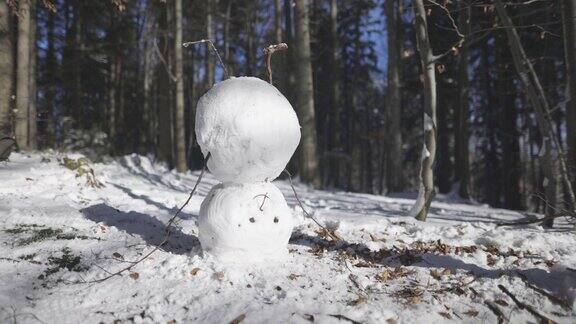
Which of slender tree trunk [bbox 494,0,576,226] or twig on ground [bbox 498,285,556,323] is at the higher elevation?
slender tree trunk [bbox 494,0,576,226]

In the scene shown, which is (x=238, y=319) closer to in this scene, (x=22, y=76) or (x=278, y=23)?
(x=22, y=76)

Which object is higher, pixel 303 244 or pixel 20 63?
pixel 20 63

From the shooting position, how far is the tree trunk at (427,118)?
19.1 feet

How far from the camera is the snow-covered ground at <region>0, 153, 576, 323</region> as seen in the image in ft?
9.25

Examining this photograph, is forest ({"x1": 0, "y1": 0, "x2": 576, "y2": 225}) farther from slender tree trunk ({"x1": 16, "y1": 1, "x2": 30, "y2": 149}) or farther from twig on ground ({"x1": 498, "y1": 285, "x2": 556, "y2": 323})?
twig on ground ({"x1": 498, "y1": 285, "x2": 556, "y2": 323})

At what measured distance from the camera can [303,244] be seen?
438cm

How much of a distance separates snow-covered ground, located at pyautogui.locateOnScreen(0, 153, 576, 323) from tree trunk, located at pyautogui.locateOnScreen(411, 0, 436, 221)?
77 centimetres

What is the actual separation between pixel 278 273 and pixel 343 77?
76.4 feet

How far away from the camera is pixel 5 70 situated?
23.7 feet

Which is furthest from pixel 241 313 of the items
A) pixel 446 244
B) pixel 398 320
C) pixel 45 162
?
pixel 45 162

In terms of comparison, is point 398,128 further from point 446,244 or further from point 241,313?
point 241,313

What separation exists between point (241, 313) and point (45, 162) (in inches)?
225

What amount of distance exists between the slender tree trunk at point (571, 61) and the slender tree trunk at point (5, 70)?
29.2 feet

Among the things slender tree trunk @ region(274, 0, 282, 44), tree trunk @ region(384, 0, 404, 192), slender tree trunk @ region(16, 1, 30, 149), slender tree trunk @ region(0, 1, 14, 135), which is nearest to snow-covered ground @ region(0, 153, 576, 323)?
slender tree trunk @ region(0, 1, 14, 135)
